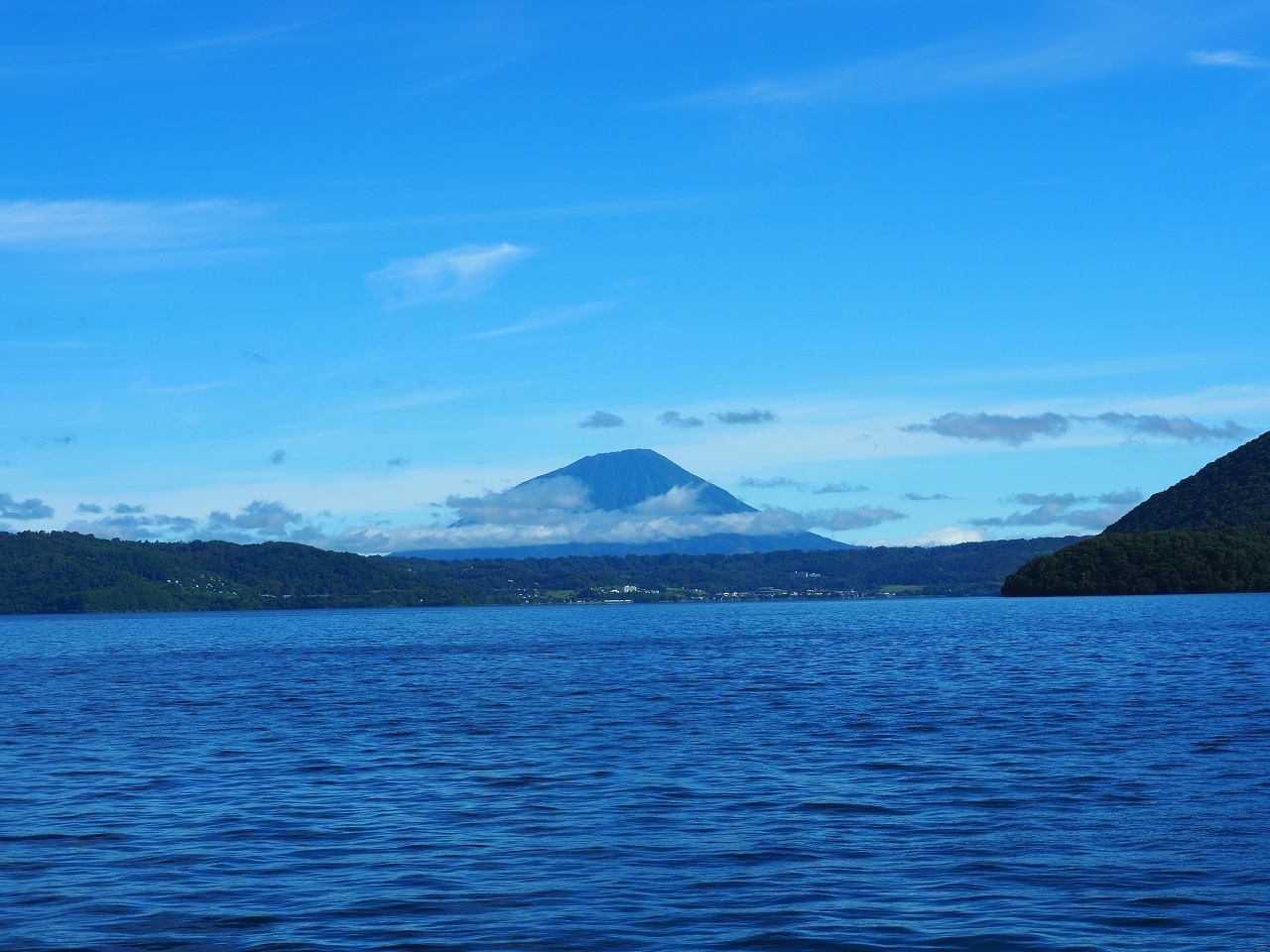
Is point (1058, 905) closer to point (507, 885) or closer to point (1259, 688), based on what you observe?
point (507, 885)

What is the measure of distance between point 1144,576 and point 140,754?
17905cm

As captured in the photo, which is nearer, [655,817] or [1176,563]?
[655,817]

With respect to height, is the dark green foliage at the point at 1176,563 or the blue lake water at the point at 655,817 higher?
the dark green foliage at the point at 1176,563

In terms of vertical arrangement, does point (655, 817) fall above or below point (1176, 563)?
below

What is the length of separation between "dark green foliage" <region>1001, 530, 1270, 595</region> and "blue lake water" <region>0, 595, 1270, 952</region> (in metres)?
140

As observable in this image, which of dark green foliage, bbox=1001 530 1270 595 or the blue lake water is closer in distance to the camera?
the blue lake water

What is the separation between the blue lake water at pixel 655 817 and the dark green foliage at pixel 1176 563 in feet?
461

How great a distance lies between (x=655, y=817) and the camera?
25.6 meters

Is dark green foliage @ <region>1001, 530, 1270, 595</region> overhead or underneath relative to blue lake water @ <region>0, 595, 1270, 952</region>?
overhead

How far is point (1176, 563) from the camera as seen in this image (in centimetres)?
19012

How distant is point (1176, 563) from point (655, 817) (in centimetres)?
18165

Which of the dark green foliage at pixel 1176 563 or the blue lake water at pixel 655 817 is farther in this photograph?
the dark green foliage at pixel 1176 563

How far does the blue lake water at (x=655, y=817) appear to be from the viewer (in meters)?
18.0

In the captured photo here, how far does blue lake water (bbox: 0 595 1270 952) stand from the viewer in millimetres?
18047
